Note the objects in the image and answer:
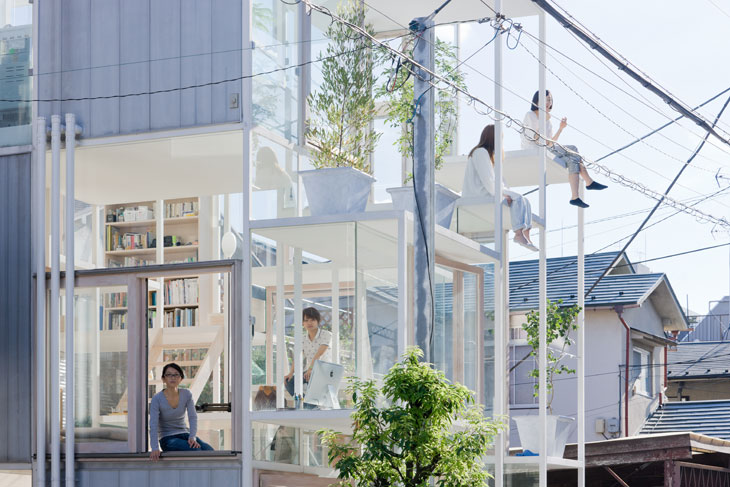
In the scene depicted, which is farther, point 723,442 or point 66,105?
point 723,442

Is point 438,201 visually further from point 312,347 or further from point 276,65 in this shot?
point 312,347

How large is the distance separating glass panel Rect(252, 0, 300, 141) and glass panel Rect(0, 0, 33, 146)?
2642 mm

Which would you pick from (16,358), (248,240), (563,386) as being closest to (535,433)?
(248,240)

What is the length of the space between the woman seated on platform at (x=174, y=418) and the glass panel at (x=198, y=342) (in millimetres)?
414

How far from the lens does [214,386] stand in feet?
56.5

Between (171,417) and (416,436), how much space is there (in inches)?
139

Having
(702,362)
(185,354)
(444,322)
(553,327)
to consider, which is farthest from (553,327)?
(702,362)

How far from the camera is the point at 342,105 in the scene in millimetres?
14156

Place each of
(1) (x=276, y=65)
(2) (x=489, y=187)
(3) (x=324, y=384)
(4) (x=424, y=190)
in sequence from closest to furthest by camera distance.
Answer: (4) (x=424, y=190) → (3) (x=324, y=384) → (1) (x=276, y=65) → (2) (x=489, y=187)

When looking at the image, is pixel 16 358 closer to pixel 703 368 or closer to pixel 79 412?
pixel 79 412

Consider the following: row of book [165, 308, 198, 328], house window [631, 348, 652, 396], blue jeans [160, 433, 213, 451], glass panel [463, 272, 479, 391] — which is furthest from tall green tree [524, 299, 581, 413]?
house window [631, 348, 652, 396]

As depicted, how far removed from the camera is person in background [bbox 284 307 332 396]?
13.0 m

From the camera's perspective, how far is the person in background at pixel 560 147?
16359 millimetres

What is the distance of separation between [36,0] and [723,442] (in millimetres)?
12126
